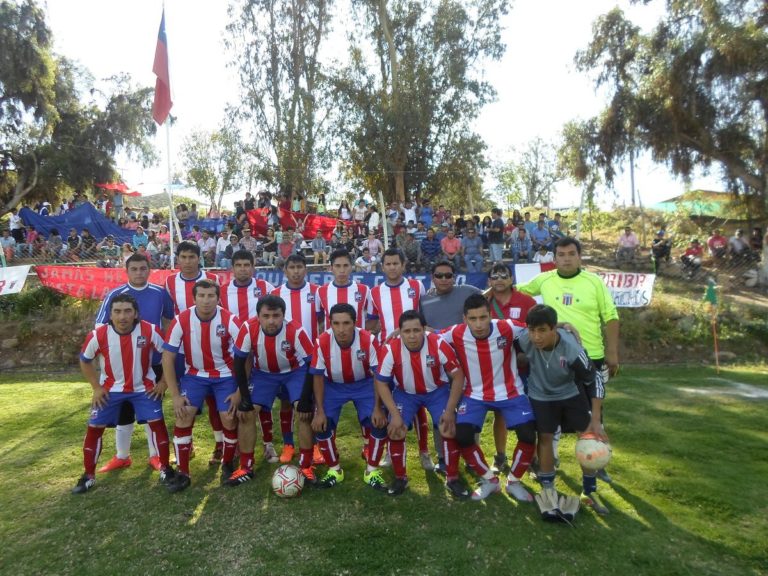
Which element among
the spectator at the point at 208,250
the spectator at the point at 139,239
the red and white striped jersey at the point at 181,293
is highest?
the spectator at the point at 139,239

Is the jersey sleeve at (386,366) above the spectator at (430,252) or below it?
below

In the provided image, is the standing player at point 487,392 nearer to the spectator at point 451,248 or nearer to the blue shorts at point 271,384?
the blue shorts at point 271,384

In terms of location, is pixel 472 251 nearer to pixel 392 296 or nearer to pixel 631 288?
pixel 631 288

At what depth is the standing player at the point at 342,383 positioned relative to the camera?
4914 millimetres

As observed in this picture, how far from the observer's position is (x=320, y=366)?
4.95 m

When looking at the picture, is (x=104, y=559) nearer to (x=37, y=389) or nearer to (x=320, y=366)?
(x=320, y=366)

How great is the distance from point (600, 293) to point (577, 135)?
17.9 m

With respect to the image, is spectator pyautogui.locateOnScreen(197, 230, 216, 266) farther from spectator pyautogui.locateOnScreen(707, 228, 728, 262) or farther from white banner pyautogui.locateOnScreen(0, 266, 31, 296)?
spectator pyautogui.locateOnScreen(707, 228, 728, 262)

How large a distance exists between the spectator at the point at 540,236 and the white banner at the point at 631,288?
323cm

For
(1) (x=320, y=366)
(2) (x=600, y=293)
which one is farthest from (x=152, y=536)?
(2) (x=600, y=293)

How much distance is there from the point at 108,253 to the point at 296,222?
233 inches

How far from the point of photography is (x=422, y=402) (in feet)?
16.4

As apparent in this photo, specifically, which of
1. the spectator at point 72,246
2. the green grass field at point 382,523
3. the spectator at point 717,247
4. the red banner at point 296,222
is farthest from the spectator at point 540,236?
the spectator at point 72,246

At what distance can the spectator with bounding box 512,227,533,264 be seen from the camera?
616 inches
